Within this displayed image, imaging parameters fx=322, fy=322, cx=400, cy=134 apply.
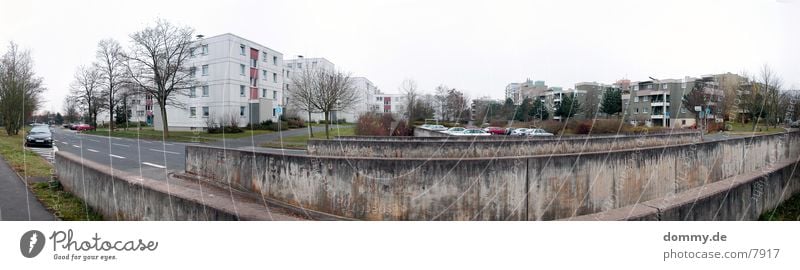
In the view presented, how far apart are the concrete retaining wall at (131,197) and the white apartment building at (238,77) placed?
118 cm

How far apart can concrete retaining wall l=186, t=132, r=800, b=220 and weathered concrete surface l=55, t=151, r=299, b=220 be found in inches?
10.2

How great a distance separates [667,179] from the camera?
10.3 ft

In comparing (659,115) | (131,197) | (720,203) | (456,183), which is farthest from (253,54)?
Result: (659,115)

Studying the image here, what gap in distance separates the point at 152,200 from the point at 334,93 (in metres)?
2.88

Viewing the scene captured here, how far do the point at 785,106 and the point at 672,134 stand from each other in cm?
360

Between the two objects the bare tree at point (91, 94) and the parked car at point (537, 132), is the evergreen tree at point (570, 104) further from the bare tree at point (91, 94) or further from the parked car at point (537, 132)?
the bare tree at point (91, 94)

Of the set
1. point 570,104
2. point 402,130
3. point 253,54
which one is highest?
point 253,54

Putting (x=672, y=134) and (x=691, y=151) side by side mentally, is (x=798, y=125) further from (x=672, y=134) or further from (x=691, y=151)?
(x=672, y=134)

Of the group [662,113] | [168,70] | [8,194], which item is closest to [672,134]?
[662,113]

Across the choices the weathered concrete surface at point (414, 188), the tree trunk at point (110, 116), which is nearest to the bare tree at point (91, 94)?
the tree trunk at point (110, 116)

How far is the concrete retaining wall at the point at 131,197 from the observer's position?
1845mm

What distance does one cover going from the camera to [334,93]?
4.66 metres

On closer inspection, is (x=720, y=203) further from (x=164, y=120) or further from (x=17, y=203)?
(x=164, y=120)

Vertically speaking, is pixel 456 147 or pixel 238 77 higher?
pixel 238 77
